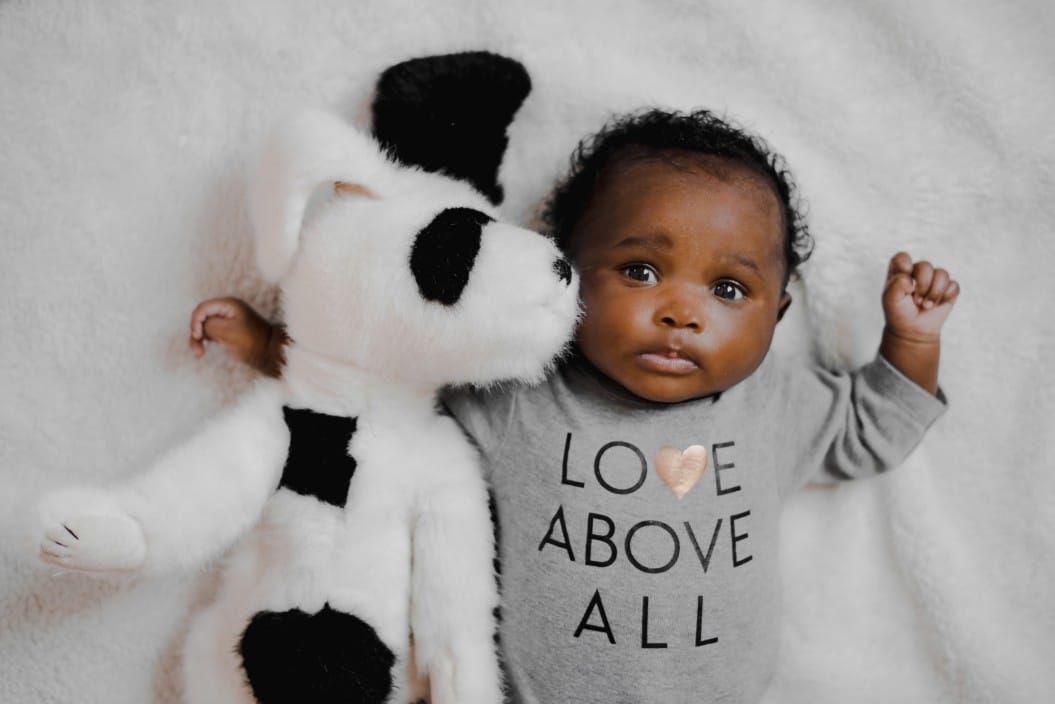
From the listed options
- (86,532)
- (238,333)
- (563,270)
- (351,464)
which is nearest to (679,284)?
(563,270)

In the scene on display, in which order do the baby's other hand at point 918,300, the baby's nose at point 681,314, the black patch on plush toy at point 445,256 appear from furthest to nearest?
1. the baby's other hand at point 918,300
2. the baby's nose at point 681,314
3. the black patch on plush toy at point 445,256

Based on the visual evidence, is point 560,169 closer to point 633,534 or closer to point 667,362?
point 667,362

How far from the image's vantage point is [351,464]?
31.5 inches

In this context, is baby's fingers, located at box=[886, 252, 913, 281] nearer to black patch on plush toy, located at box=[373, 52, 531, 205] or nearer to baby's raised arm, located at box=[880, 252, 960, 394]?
baby's raised arm, located at box=[880, 252, 960, 394]

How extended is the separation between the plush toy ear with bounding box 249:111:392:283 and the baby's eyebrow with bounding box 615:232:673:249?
0.81 ft

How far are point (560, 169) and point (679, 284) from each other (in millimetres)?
232

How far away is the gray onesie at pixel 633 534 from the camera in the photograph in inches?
33.4

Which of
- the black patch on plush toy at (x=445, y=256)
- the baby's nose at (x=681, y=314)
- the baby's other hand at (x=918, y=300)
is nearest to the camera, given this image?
the black patch on plush toy at (x=445, y=256)

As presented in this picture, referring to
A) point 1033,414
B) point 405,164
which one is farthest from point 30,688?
point 1033,414

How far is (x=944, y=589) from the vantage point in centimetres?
101

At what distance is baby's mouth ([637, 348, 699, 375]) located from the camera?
0.83 meters

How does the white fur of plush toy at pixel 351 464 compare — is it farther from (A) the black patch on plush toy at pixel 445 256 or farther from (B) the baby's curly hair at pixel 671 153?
(B) the baby's curly hair at pixel 671 153

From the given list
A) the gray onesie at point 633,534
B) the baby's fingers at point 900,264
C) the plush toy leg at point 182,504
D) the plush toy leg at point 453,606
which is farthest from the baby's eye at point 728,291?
the plush toy leg at point 182,504

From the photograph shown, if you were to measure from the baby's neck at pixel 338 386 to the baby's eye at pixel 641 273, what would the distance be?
0.78 ft
